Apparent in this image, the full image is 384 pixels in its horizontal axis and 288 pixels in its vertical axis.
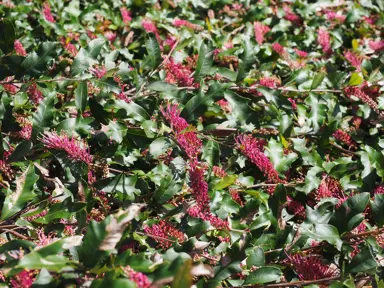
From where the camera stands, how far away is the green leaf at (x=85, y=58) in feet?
6.46

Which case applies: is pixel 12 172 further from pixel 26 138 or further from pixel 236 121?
pixel 236 121

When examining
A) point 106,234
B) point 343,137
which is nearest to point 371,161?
point 343,137

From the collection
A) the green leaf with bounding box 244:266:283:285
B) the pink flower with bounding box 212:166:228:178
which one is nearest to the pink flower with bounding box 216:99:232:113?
the pink flower with bounding box 212:166:228:178

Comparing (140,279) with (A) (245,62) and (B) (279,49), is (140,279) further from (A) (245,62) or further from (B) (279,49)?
(B) (279,49)

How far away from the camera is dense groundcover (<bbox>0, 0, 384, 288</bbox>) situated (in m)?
1.36

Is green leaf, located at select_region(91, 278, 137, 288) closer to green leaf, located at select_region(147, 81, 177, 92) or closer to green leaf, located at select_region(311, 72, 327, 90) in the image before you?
green leaf, located at select_region(147, 81, 177, 92)

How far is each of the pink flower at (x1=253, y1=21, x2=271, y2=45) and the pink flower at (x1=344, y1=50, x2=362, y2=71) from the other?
49cm

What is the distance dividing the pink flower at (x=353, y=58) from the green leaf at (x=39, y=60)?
1.63 meters

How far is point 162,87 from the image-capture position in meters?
2.03

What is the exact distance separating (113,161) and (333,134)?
3.33 ft

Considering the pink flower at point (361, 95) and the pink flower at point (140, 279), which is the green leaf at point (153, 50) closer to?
the pink flower at point (361, 95)

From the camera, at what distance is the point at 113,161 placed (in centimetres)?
178

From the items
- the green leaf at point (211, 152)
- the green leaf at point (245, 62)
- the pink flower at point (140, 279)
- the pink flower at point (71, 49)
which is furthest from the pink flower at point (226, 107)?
the pink flower at point (140, 279)

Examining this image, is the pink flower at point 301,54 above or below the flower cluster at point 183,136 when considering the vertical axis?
below
